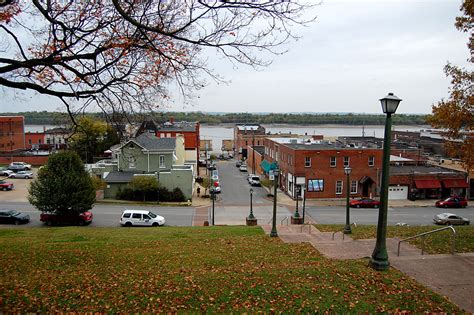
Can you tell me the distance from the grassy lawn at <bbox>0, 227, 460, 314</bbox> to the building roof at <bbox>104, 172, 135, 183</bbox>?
28056mm

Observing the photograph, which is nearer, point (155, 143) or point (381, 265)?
point (381, 265)

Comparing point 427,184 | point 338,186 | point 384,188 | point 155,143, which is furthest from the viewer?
point 155,143

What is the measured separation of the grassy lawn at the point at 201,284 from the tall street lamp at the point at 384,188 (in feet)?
1.04

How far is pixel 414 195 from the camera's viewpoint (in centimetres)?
4272

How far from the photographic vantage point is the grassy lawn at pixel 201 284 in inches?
297

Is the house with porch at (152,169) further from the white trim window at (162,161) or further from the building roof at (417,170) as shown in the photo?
the building roof at (417,170)

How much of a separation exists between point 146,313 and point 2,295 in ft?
10.5

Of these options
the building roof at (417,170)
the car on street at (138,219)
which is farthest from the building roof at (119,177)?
the building roof at (417,170)

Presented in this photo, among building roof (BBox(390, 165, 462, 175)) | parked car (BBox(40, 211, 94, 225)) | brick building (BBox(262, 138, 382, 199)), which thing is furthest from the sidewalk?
building roof (BBox(390, 165, 462, 175))

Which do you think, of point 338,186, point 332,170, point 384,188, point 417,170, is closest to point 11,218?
point 384,188

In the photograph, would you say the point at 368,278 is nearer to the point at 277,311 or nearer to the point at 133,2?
the point at 277,311

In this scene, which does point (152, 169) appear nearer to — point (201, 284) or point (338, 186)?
point (338, 186)

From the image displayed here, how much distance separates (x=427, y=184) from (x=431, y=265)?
117 ft

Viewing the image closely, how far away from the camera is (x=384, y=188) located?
30.8 feet
